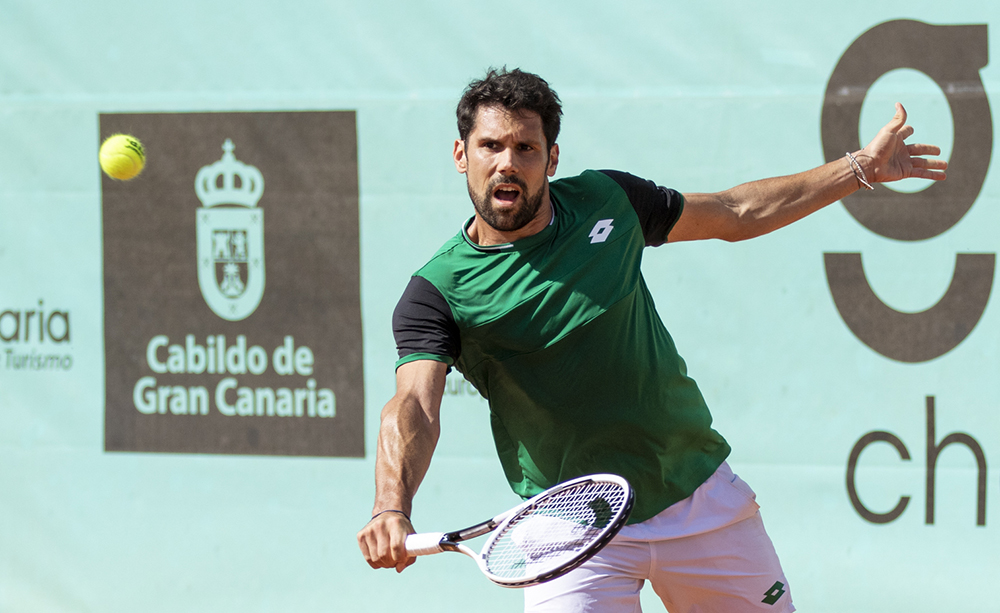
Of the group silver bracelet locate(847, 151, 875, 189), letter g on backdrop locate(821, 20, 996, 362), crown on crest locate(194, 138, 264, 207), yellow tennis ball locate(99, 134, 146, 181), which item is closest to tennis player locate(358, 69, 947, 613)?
silver bracelet locate(847, 151, 875, 189)

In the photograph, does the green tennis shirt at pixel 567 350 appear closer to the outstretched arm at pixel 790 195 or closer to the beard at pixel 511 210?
the beard at pixel 511 210

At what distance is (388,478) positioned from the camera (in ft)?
6.80

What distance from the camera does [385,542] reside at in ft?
6.20

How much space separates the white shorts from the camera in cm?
235

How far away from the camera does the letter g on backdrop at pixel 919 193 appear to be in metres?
3.17

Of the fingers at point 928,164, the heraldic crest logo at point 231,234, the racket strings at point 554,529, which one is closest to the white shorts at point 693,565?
the racket strings at point 554,529

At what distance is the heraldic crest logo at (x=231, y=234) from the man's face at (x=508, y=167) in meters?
1.48

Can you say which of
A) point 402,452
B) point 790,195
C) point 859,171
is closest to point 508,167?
point 402,452

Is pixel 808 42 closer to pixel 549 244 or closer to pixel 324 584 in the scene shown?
pixel 549 244

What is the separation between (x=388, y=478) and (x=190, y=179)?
2013 millimetres

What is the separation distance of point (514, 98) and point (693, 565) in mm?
1191

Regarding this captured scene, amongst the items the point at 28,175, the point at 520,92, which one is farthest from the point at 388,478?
the point at 28,175

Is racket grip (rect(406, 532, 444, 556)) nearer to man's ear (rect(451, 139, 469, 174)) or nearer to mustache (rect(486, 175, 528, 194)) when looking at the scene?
mustache (rect(486, 175, 528, 194))

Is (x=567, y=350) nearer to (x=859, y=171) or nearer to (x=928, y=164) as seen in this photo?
(x=859, y=171)
